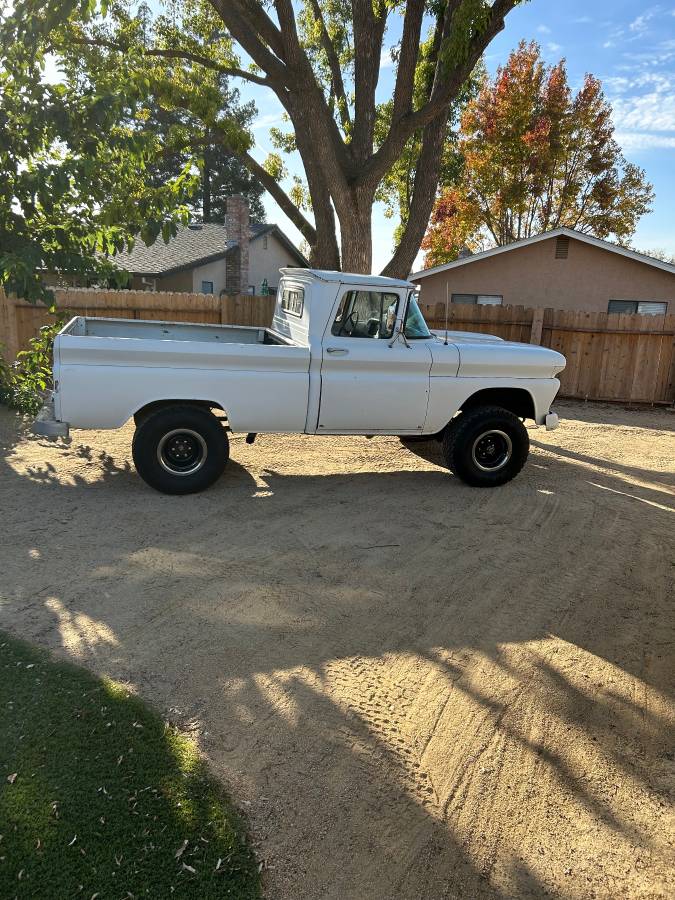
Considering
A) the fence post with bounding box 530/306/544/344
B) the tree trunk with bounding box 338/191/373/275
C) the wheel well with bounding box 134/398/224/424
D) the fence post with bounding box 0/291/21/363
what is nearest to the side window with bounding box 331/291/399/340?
the wheel well with bounding box 134/398/224/424

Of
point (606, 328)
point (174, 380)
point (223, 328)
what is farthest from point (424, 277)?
point (174, 380)

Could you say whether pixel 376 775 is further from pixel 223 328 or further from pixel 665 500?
pixel 223 328

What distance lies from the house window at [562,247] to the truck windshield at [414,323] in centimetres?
1336

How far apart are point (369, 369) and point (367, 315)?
595 mm

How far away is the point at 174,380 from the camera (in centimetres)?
628

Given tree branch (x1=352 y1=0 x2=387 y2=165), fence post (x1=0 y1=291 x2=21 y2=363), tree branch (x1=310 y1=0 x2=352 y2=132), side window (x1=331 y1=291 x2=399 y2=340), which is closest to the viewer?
side window (x1=331 y1=291 x2=399 y2=340)

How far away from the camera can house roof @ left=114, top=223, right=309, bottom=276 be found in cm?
2361

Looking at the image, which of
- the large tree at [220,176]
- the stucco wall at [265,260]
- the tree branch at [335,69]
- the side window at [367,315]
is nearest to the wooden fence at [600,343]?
the tree branch at [335,69]

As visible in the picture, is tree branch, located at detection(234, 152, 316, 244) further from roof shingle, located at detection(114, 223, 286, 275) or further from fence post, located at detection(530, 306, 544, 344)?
roof shingle, located at detection(114, 223, 286, 275)

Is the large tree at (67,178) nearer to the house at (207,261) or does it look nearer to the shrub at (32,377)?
the shrub at (32,377)

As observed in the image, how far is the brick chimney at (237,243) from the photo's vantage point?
2462 centimetres

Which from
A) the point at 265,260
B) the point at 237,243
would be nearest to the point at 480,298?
the point at 237,243

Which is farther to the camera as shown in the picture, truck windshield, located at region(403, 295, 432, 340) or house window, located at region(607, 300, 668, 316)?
house window, located at region(607, 300, 668, 316)

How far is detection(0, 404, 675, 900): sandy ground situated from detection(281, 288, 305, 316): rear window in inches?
75.7
